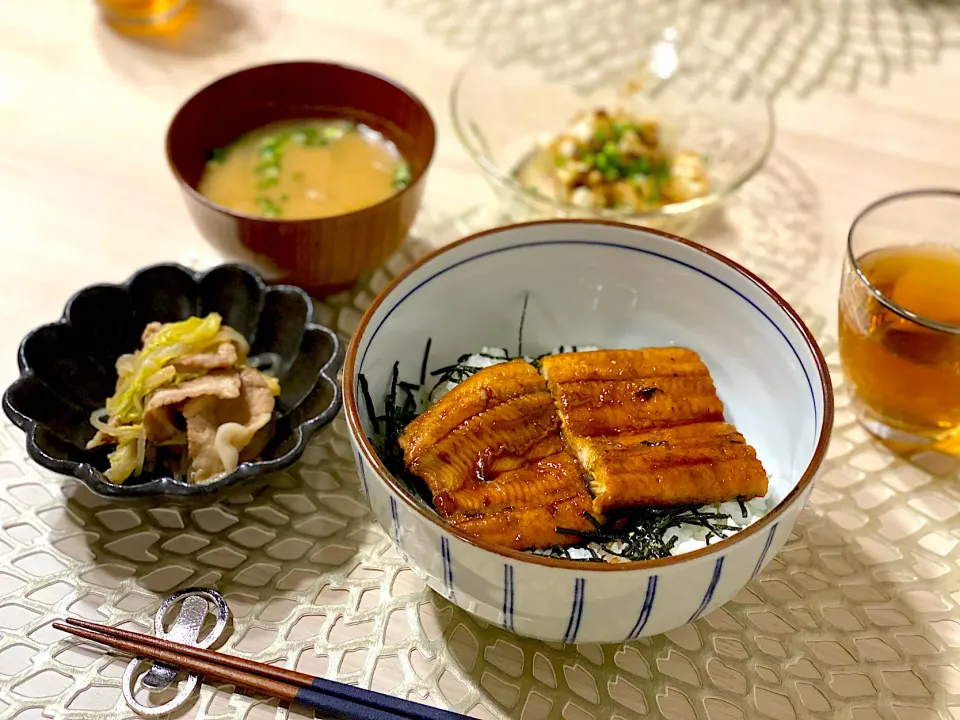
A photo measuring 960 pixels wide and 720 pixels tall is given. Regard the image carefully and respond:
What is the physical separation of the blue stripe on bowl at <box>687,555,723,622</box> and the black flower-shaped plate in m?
0.64

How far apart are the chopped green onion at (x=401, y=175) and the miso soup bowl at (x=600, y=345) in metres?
0.52

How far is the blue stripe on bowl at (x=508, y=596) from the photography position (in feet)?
3.31

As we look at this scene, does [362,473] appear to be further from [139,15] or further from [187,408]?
[139,15]

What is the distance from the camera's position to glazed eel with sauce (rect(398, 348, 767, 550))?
3.91 ft

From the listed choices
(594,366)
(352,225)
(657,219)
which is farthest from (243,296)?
(657,219)

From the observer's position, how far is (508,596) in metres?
1.04

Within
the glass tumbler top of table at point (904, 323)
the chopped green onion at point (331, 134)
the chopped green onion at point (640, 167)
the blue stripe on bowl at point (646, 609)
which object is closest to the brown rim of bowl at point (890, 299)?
the glass tumbler top of table at point (904, 323)

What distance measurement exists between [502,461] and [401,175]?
895 millimetres

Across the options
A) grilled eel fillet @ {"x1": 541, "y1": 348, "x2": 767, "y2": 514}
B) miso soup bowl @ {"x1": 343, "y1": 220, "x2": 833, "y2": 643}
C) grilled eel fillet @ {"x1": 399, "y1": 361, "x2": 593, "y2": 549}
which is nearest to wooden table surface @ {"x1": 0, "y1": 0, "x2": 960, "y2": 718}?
miso soup bowl @ {"x1": 343, "y1": 220, "x2": 833, "y2": 643}

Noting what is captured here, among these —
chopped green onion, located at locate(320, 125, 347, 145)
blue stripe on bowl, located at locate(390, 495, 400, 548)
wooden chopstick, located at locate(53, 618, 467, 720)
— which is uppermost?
chopped green onion, located at locate(320, 125, 347, 145)

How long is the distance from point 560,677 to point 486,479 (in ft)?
0.98

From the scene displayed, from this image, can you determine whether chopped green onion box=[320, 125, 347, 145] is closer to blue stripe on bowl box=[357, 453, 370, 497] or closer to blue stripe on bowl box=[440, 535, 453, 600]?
blue stripe on bowl box=[357, 453, 370, 497]

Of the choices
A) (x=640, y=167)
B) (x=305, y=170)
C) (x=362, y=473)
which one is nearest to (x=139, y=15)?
(x=305, y=170)

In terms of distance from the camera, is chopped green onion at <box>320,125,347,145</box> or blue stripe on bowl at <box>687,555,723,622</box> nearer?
blue stripe on bowl at <box>687,555,723,622</box>
